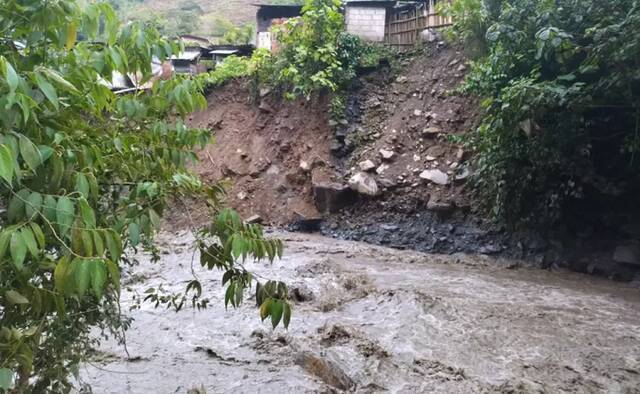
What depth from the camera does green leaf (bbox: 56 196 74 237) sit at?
1.26m

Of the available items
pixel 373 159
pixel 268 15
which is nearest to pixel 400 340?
pixel 373 159

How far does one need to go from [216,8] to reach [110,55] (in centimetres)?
3975

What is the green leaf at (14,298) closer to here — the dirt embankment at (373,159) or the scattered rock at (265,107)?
the dirt embankment at (373,159)

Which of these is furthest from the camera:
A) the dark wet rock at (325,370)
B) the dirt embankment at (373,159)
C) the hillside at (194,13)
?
the hillside at (194,13)

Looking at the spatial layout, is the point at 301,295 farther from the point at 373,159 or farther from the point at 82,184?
the point at 373,159

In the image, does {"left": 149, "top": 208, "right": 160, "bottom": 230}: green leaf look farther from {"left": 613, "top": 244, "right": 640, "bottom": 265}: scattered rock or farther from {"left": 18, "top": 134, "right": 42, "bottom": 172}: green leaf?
{"left": 613, "top": 244, "right": 640, "bottom": 265}: scattered rock

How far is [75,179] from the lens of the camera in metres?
1.53

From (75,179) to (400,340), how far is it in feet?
11.6

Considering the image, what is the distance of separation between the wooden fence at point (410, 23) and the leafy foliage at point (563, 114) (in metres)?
4.93

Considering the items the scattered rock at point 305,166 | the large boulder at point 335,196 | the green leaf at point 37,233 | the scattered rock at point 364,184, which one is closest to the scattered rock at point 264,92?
the scattered rock at point 305,166

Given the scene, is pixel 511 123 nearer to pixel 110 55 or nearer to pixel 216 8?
pixel 110 55

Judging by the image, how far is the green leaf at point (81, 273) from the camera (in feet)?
3.92

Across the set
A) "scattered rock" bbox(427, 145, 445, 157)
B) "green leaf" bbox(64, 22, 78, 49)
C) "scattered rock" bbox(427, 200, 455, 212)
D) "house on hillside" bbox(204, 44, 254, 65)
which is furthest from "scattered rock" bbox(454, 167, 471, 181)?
"house on hillside" bbox(204, 44, 254, 65)

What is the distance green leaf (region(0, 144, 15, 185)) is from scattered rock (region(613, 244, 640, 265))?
23.6 feet
